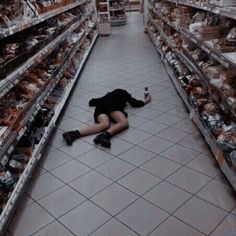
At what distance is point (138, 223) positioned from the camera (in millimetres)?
2027

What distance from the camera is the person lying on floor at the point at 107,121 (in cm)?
310

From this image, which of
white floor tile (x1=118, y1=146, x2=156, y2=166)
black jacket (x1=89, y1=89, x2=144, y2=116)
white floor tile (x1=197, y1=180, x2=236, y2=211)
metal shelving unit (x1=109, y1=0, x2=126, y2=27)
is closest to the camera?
white floor tile (x1=197, y1=180, x2=236, y2=211)

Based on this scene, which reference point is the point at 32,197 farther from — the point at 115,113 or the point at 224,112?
the point at 224,112

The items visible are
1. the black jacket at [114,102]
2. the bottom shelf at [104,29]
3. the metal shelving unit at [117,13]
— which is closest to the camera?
the black jacket at [114,102]

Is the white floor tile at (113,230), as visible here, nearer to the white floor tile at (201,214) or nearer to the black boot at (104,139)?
the white floor tile at (201,214)

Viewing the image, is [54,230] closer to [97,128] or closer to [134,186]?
[134,186]

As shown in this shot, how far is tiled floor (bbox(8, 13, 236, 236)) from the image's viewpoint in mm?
2021

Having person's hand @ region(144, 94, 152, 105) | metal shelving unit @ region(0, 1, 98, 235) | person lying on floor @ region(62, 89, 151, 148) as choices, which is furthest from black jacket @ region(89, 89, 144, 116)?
metal shelving unit @ region(0, 1, 98, 235)

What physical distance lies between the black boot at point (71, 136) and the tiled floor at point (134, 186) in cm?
7

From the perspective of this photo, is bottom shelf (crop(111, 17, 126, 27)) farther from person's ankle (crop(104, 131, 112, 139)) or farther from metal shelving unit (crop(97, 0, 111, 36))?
person's ankle (crop(104, 131, 112, 139))

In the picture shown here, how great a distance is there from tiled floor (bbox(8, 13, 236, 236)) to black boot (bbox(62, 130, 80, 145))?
0.23 feet

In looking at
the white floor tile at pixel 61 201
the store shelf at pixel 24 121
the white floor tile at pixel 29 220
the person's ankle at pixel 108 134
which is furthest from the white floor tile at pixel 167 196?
the store shelf at pixel 24 121

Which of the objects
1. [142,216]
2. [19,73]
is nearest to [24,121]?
[19,73]

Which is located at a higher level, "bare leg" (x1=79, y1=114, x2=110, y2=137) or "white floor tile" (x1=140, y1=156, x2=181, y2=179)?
"bare leg" (x1=79, y1=114, x2=110, y2=137)
